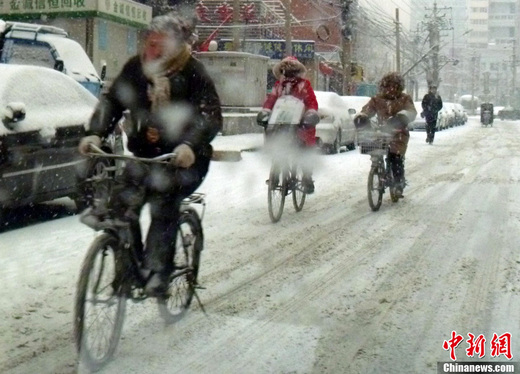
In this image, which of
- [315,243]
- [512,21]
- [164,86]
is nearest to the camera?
[164,86]

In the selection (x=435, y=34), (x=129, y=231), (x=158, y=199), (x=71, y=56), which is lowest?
(x=129, y=231)

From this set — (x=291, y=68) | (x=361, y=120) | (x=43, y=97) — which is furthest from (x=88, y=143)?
(x=361, y=120)

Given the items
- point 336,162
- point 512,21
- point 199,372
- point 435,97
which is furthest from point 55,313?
point 512,21

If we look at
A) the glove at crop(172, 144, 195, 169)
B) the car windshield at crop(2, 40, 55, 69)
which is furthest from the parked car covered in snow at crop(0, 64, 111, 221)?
the car windshield at crop(2, 40, 55, 69)

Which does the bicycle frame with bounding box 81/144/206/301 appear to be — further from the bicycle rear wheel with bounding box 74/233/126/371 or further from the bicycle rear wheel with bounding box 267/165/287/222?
the bicycle rear wheel with bounding box 267/165/287/222

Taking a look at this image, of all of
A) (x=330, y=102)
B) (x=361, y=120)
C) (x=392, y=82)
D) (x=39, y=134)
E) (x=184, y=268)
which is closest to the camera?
(x=184, y=268)

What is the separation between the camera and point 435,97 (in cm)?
2591

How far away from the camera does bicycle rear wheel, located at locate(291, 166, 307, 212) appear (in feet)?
31.8

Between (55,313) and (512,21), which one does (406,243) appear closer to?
(55,313)

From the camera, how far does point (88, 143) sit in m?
4.26

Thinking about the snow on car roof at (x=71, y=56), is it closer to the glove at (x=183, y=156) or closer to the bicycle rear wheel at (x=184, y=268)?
the bicycle rear wheel at (x=184, y=268)

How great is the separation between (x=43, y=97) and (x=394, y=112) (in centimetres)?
454

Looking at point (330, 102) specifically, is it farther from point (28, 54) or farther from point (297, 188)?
point (297, 188)

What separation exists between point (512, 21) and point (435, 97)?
142 metres
